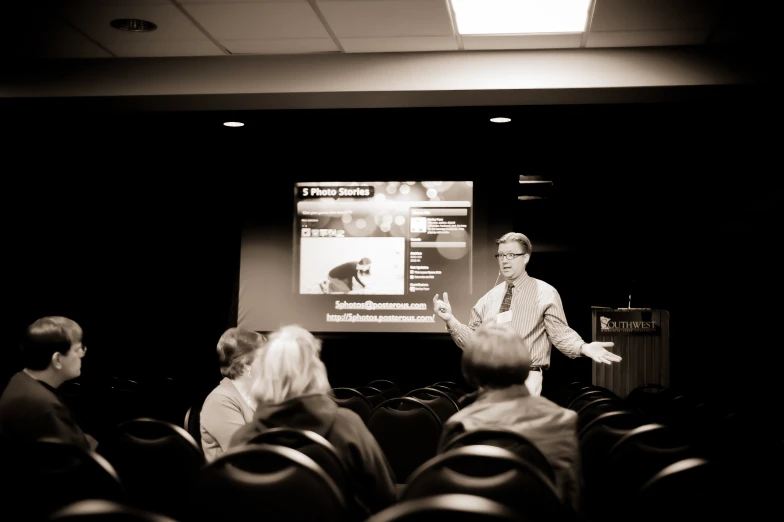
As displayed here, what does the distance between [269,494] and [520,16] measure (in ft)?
11.5

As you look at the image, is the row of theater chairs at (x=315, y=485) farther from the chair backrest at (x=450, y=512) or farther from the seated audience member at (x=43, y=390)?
the seated audience member at (x=43, y=390)

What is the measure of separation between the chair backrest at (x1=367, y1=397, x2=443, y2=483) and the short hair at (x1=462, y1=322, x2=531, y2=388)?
1.25 m

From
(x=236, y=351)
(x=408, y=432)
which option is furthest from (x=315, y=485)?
(x=408, y=432)

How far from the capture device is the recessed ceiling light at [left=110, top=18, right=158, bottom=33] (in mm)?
4496

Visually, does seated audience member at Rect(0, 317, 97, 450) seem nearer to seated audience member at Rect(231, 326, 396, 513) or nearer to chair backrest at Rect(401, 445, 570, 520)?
seated audience member at Rect(231, 326, 396, 513)

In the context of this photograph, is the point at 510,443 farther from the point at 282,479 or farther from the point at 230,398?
the point at 230,398

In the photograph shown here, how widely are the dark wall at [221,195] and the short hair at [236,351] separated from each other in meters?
3.20

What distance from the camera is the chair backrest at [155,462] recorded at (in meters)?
2.22

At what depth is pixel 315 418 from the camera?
2.23m

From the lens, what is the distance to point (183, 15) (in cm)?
439

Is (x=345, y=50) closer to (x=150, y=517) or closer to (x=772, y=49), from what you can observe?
(x=772, y=49)

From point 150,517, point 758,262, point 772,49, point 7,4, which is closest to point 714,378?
point 758,262

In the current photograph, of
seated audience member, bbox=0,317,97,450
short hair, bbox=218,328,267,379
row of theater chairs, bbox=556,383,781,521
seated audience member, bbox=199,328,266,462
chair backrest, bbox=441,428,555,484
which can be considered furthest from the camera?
short hair, bbox=218,328,267,379

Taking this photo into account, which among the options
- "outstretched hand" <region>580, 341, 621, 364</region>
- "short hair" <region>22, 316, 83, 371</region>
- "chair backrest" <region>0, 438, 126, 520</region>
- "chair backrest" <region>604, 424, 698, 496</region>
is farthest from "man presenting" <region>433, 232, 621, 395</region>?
"chair backrest" <region>0, 438, 126, 520</region>
